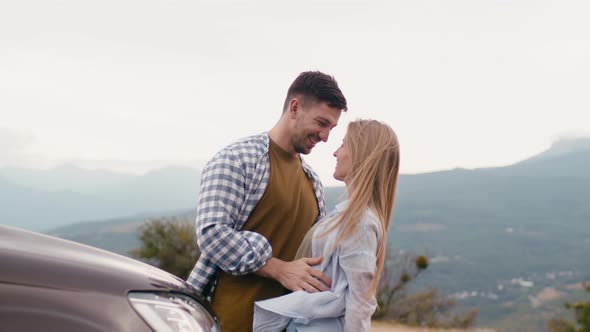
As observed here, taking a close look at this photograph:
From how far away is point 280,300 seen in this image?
271 centimetres

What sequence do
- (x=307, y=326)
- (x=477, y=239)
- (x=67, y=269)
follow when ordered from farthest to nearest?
(x=477, y=239), (x=307, y=326), (x=67, y=269)

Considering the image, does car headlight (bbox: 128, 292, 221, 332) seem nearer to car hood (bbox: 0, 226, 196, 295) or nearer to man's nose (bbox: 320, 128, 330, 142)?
car hood (bbox: 0, 226, 196, 295)

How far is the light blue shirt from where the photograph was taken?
258 cm

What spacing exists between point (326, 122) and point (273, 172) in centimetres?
39

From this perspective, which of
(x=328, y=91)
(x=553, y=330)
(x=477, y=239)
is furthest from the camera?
(x=477, y=239)

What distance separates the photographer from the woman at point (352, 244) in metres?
2.59

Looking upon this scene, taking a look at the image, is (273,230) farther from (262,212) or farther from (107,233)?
(107,233)

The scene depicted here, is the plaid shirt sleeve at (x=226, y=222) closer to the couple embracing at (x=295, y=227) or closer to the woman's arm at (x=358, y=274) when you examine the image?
the couple embracing at (x=295, y=227)

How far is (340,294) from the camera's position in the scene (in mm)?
2621

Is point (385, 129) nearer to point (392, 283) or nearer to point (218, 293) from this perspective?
point (218, 293)

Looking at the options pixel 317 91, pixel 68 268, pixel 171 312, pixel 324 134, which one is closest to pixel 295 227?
pixel 324 134

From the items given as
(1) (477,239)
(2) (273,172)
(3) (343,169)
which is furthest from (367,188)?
(1) (477,239)

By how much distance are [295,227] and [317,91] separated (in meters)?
0.64

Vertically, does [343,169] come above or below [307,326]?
above
